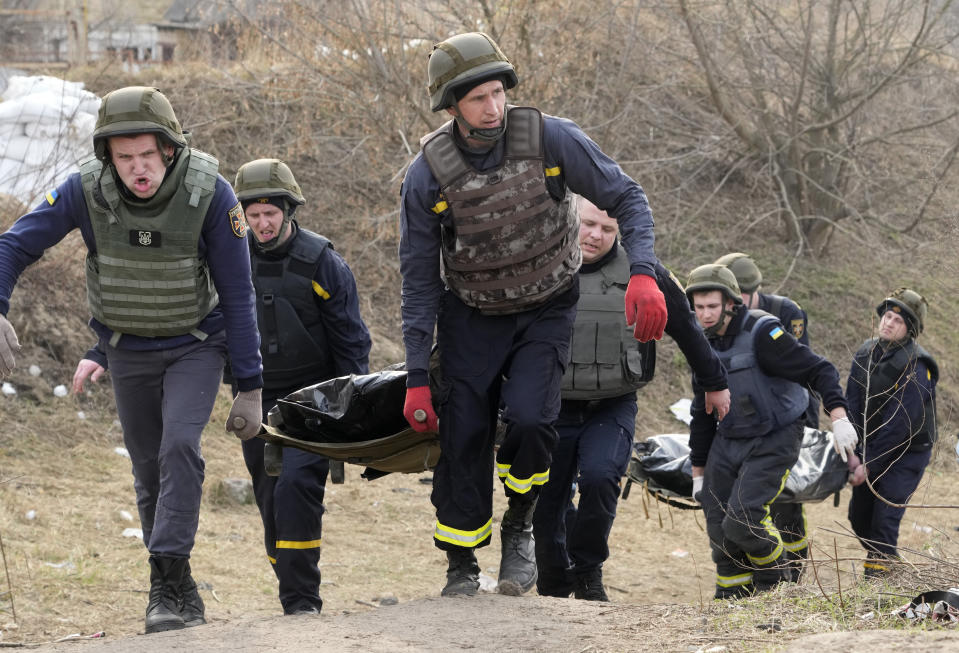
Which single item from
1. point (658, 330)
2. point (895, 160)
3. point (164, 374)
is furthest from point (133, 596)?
point (895, 160)

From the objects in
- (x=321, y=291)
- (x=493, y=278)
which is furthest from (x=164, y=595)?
(x=493, y=278)

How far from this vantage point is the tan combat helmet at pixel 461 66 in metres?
4.20

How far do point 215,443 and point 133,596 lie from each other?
3.14 meters

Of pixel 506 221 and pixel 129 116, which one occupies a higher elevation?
pixel 129 116

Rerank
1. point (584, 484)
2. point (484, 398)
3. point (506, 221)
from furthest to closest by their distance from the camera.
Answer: point (584, 484) → point (484, 398) → point (506, 221)

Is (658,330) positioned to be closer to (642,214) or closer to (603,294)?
(642,214)

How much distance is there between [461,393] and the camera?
446cm

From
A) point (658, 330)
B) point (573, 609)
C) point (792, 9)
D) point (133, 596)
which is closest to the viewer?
point (658, 330)

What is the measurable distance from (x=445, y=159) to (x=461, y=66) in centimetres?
34

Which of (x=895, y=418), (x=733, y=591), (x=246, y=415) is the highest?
(x=246, y=415)

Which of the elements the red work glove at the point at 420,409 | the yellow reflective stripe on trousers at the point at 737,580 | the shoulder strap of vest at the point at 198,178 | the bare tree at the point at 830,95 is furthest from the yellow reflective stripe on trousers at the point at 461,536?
the bare tree at the point at 830,95

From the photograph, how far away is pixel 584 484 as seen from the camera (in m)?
5.41

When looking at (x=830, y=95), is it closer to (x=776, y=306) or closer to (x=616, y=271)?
(x=776, y=306)

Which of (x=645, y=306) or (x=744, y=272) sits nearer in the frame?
(x=645, y=306)
